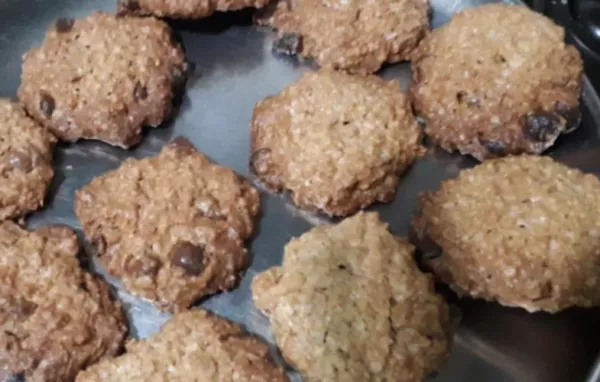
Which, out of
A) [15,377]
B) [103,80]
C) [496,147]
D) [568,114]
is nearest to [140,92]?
[103,80]

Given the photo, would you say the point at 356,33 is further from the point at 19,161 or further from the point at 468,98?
the point at 19,161

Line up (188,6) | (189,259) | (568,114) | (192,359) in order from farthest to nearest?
(188,6) → (568,114) → (189,259) → (192,359)

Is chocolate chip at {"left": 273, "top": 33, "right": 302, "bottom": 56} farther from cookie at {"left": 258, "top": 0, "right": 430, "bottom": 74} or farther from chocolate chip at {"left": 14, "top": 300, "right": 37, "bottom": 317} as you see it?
chocolate chip at {"left": 14, "top": 300, "right": 37, "bottom": 317}

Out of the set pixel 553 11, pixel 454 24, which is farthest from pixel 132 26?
pixel 553 11

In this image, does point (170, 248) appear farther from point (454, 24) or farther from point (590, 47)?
point (590, 47)

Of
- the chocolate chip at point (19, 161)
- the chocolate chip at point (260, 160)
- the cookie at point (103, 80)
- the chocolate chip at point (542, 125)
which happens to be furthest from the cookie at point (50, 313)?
the chocolate chip at point (542, 125)

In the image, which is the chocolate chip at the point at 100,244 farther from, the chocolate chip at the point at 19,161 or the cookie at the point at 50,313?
the chocolate chip at the point at 19,161
